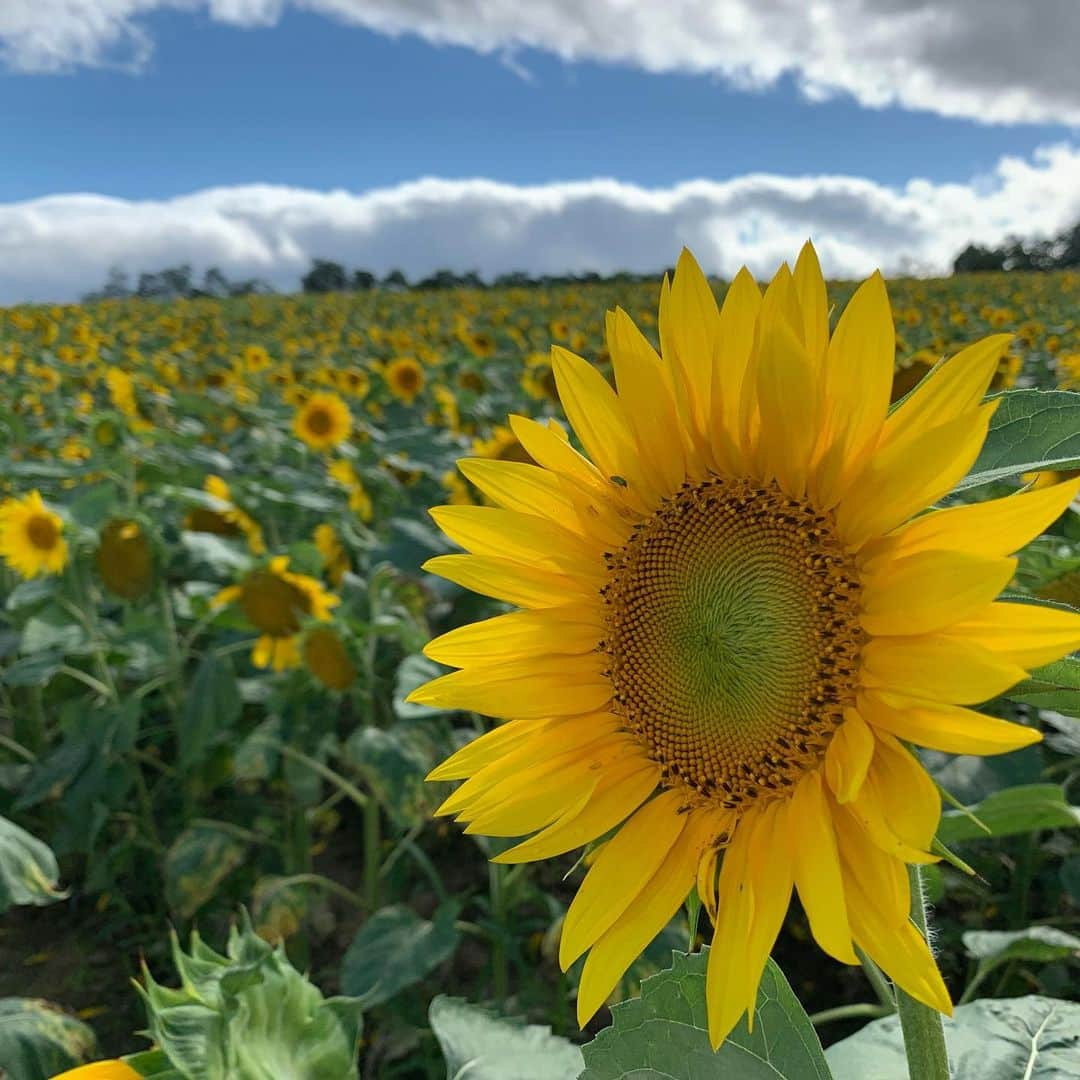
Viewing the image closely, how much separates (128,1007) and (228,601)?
1.09m

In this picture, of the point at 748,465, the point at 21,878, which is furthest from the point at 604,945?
the point at 21,878

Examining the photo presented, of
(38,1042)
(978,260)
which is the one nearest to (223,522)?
(38,1042)

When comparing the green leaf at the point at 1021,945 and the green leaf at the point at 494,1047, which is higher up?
the green leaf at the point at 494,1047

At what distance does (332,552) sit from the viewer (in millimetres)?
3686

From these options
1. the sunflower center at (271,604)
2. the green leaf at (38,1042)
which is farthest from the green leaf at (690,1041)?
the sunflower center at (271,604)

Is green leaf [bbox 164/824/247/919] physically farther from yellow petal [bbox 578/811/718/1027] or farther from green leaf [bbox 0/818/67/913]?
yellow petal [bbox 578/811/718/1027]

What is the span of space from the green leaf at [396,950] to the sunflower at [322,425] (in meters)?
3.20

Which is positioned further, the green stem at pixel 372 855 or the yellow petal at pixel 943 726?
the green stem at pixel 372 855

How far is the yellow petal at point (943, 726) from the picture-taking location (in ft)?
2.14

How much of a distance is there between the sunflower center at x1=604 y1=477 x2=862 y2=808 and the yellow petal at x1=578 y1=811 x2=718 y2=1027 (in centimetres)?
4

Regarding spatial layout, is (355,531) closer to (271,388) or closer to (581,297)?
(271,388)

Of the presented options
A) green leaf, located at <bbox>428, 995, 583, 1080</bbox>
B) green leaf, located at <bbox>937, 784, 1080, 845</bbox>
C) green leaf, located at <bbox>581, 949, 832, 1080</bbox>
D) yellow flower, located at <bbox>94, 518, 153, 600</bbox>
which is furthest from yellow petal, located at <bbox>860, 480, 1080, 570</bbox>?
yellow flower, located at <bbox>94, 518, 153, 600</bbox>

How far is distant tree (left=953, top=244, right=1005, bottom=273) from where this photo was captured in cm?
2934

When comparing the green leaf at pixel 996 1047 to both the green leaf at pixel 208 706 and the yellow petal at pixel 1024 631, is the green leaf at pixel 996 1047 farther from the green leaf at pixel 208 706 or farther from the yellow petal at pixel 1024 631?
the green leaf at pixel 208 706
